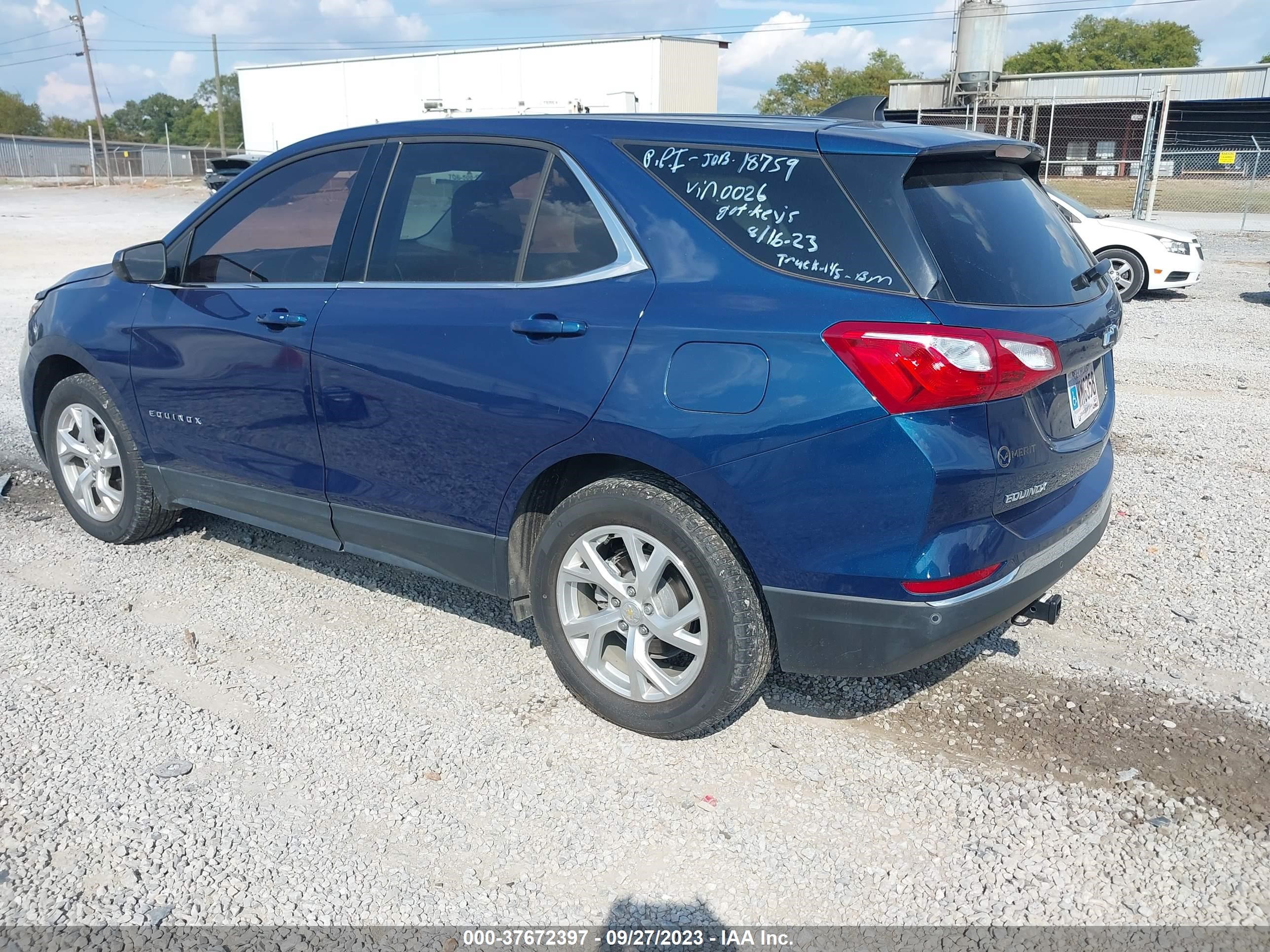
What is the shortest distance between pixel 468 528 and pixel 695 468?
3.34 ft

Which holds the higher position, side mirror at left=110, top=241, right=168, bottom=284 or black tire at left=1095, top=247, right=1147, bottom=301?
side mirror at left=110, top=241, right=168, bottom=284

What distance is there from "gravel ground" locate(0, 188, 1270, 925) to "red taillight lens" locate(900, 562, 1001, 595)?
0.68 m

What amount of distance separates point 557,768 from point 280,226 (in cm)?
249

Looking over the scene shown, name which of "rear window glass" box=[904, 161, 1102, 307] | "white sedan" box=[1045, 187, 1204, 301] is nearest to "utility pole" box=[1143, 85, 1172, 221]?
"white sedan" box=[1045, 187, 1204, 301]

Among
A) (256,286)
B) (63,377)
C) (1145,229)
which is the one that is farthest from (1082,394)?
(1145,229)

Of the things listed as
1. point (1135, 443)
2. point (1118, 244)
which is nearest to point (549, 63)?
point (1118, 244)

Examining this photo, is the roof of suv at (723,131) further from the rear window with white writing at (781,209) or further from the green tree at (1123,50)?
the green tree at (1123,50)

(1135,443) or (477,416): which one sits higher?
(477,416)

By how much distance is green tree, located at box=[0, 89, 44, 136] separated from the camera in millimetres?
91938

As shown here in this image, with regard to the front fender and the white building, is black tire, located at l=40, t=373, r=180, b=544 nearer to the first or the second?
the front fender

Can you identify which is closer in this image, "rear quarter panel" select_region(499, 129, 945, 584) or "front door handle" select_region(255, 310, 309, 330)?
"rear quarter panel" select_region(499, 129, 945, 584)

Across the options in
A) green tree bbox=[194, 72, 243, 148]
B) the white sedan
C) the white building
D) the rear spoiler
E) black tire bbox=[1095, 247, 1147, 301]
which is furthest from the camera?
green tree bbox=[194, 72, 243, 148]

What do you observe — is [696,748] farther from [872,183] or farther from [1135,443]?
[1135,443]

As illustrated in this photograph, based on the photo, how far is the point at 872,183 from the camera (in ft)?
9.65
